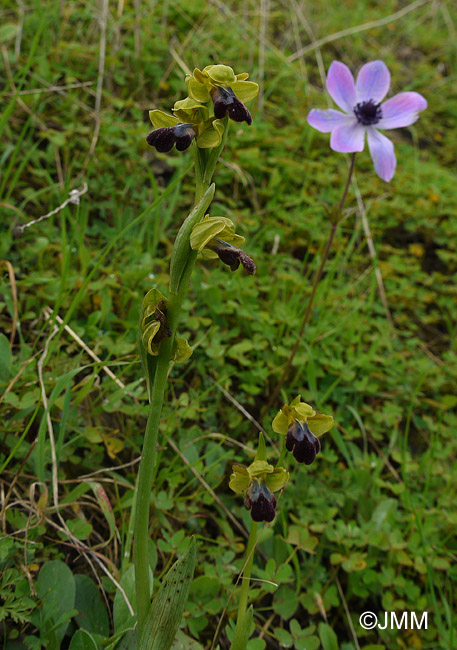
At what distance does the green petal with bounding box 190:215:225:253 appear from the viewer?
102cm

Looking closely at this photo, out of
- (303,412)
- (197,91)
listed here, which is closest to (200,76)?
(197,91)

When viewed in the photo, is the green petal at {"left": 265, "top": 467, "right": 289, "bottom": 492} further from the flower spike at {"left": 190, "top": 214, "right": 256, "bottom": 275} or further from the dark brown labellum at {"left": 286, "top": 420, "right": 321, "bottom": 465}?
the flower spike at {"left": 190, "top": 214, "right": 256, "bottom": 275}

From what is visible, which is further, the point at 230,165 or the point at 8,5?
the point at 8,5

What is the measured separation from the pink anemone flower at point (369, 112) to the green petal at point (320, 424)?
105 cm

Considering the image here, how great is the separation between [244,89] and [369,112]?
984 mm

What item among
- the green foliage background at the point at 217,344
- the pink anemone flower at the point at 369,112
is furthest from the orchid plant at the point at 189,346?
the pink anemone flower at the point at 369,112

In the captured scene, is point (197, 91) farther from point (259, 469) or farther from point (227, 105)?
point (259, 469)

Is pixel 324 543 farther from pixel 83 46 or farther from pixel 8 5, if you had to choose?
pixel 8 5

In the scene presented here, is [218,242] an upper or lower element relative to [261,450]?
upper

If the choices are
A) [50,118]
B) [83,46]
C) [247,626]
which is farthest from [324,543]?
→ [83,46]

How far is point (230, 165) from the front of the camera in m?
2.73

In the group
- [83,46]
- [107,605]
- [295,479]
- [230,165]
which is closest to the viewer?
[107,605]

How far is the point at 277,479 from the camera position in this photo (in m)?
1.11

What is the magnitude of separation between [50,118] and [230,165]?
87 cm
